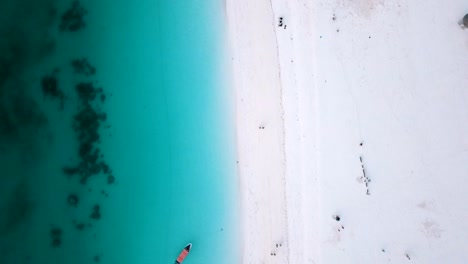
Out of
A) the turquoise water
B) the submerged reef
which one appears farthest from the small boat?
the submerged reef

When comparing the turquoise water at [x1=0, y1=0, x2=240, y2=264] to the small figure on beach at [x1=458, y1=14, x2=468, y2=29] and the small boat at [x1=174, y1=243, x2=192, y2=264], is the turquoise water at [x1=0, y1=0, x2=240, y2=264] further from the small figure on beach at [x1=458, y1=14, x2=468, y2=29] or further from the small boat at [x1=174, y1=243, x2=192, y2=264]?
the small figure on beach at [x1=458, y1=14, x2=468, y2=29]

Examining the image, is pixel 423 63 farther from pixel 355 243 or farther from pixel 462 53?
pixel 355 243

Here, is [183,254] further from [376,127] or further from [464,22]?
[464,22]

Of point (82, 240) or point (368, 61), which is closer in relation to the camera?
point (368, 61)

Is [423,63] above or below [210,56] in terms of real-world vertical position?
below

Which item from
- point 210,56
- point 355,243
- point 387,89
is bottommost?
point 355,243

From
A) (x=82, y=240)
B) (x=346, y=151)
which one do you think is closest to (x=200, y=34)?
(x=346, y=151)
